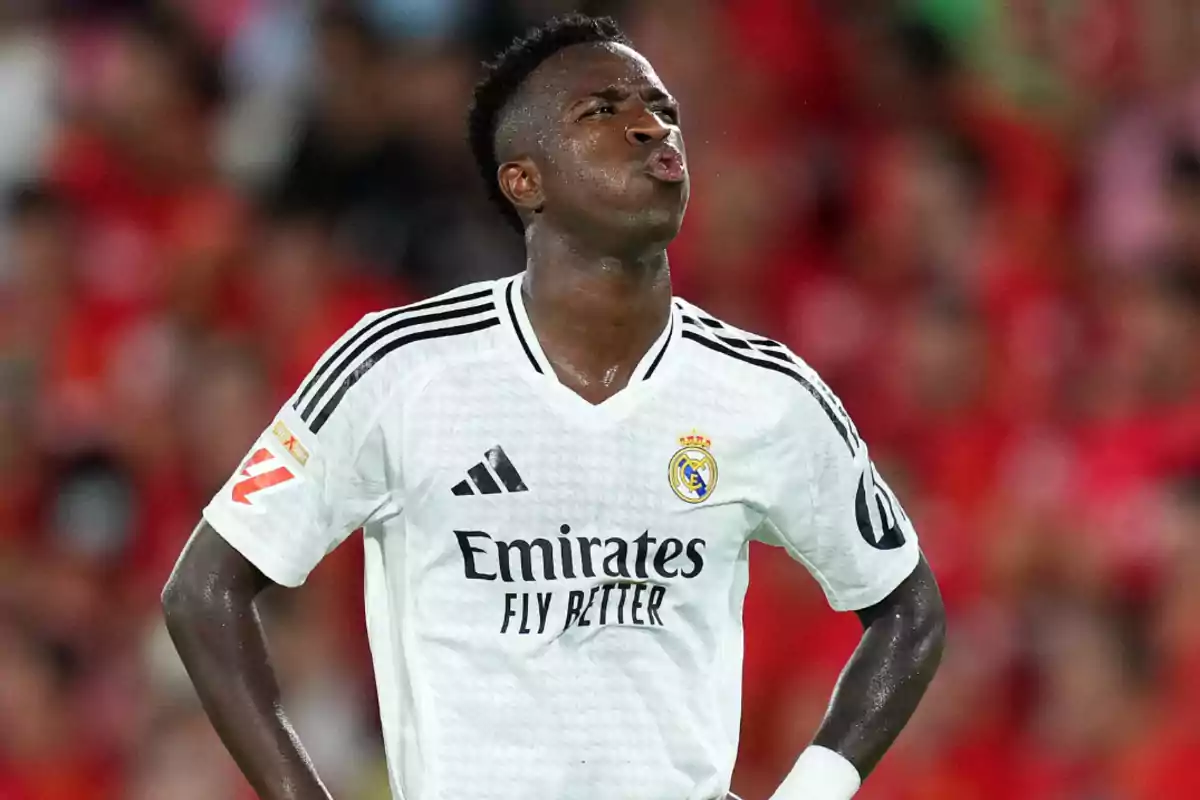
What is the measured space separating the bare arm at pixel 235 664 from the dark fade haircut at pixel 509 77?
0.86m

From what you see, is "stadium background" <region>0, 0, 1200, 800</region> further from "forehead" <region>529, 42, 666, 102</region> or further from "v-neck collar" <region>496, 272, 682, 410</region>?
"forehead" <region>529, 42, 666, 102</region>

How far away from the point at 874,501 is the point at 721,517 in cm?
33

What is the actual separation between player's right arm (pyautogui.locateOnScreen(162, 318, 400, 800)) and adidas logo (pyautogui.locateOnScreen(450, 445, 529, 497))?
0.41 ft

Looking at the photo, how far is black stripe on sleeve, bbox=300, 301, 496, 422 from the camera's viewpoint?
131 inches

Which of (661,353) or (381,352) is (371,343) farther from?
(661,353)

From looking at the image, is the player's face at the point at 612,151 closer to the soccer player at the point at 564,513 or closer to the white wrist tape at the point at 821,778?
the soccer player at the point at 564,513

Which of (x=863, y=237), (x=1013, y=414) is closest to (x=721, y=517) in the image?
(x=1013, y=414)

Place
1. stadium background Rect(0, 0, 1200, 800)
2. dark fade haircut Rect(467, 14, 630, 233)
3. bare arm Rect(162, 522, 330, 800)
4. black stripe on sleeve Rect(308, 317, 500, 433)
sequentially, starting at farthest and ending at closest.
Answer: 1. stadium background Rect(0, 0, 1200, 800)
2. dark fade haircut Rect(467, 14, 630, 233)
3. black stripe on sleeve Rect(308, 317, 500, 433)
4. bare arm Rect(162, 522, 330, 800)

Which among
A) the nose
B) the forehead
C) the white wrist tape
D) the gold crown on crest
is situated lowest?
the white wrist tape

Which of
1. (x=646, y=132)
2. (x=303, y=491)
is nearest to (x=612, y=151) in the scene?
(x=646, y=132)

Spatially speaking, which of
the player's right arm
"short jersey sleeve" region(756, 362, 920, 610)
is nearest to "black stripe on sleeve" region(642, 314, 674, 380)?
"short jersey sleeve" region(756, 362, 920, 610)

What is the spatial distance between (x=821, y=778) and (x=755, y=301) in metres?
3.30

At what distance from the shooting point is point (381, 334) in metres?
3.39

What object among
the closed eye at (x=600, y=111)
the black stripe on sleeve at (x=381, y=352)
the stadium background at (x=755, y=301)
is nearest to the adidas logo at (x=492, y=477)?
the black stripe on sleeve at (x=381, y=352)
